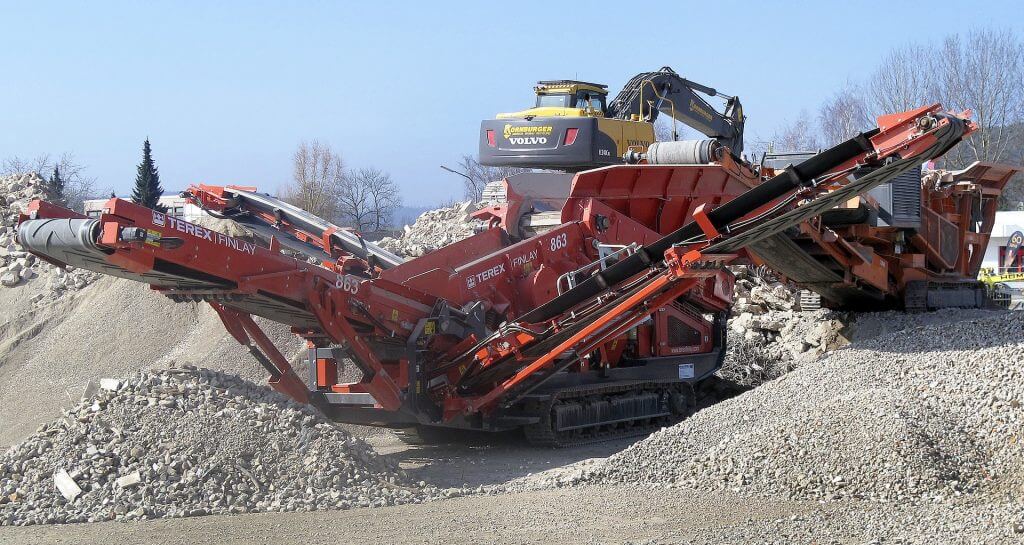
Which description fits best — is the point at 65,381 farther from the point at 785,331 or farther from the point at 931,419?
the point at 931,419

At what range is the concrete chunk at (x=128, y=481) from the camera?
735 centimetres

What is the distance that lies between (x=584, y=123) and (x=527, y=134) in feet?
2.81

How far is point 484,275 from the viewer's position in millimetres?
10250

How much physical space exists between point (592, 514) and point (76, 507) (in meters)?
3.55

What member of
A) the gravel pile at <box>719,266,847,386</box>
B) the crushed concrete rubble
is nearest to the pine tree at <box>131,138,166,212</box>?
the crushed concrete rubble

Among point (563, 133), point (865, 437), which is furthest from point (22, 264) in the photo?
point (865, 437)

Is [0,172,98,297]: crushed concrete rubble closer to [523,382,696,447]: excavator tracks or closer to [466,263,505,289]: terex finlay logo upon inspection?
[466,263,505,289]: terex finlay logo

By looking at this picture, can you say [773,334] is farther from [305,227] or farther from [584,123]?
[305,227]

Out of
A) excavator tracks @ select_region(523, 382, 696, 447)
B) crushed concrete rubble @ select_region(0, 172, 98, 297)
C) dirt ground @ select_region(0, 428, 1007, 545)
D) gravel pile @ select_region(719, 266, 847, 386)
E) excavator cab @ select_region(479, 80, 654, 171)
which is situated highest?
excavator cab @ select_region(479, 80, 654, 171)

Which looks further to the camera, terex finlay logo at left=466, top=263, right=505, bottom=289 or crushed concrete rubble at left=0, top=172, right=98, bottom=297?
crushed concrete rubble at left=0, top=172, right=98, bottom=297

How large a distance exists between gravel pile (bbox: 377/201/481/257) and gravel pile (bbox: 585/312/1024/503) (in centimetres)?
867

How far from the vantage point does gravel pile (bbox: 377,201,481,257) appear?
17.9 meters

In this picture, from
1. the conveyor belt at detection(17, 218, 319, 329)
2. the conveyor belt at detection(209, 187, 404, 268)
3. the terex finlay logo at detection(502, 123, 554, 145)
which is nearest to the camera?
the conveyor belt at detection(17, 218, 319, 329)

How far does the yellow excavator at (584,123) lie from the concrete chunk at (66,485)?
25.3ft
